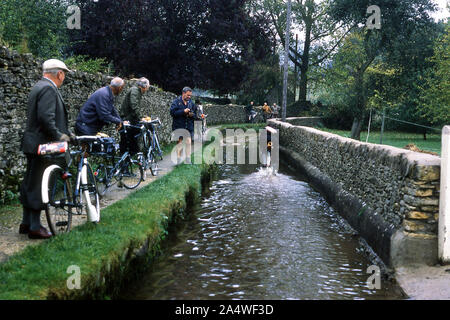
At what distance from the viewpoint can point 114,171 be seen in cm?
836

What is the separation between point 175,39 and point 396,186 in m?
21.4

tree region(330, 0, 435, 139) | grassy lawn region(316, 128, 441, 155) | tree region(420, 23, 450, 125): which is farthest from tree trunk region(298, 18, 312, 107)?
tree region(420, 23, 450, 125)

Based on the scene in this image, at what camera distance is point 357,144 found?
8.47 meters

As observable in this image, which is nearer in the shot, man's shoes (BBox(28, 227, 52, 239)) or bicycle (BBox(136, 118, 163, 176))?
man's shoes (BBox(28, 227, 52, 239))

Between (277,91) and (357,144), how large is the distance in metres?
40.3

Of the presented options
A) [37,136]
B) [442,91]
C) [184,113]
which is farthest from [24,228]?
[442,91]

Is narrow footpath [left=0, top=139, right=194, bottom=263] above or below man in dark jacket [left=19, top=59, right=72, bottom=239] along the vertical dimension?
below

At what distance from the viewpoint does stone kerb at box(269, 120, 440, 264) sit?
213 inches

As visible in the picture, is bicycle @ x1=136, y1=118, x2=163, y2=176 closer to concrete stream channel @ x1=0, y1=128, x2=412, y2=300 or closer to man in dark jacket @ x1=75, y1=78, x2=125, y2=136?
concrete stream channel @ x1=0, y1=128, x2=412, y2=300

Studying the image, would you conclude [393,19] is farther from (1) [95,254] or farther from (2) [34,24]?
(1) [95,254]

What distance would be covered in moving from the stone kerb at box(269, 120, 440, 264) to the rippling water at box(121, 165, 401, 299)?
591 millimetres

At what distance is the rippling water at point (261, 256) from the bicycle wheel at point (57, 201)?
1.17 metres
